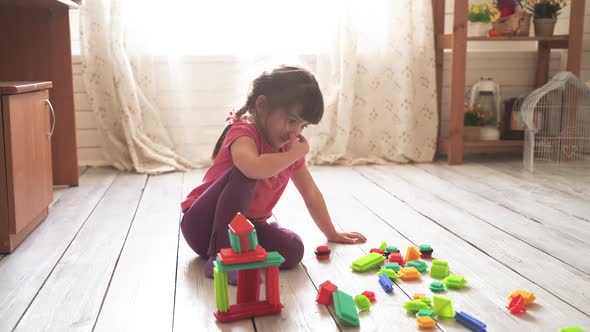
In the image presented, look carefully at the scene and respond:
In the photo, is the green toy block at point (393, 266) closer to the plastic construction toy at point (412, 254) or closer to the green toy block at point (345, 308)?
the plastic construction toy at point (412, 254)

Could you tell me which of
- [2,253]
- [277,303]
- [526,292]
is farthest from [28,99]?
[526,292]

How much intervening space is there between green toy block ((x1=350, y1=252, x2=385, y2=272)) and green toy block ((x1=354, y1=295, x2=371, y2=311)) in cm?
22

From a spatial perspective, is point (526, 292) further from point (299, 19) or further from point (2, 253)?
point (299, 19)

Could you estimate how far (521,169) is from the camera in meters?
2.90

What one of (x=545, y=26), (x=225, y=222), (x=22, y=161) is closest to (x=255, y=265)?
(x=225, y=222)

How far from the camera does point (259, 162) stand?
1.40m

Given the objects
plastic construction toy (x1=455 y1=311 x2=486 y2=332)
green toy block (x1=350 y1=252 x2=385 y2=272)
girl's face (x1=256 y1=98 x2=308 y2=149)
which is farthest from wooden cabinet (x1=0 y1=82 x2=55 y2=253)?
plastic construction toy (x1=455 y1=311 x2=486 y2=332)

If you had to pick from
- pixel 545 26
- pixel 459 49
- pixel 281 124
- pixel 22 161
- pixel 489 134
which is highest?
pixel 545 26

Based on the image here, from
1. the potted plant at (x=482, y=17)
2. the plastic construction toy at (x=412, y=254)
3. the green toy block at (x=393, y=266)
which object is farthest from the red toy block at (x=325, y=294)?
the potted plant at (x=482, y=17)

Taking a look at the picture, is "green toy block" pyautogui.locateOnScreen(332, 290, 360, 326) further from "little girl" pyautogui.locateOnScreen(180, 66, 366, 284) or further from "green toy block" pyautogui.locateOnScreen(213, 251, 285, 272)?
"little girl" pyautogui.locateOnScreen(180, 66, 366, 284)

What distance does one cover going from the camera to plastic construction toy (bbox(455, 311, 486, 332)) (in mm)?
1127

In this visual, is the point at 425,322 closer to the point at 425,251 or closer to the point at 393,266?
the point at 393,266

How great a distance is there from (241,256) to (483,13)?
7.61 ft

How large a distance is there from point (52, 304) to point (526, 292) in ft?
3.06
